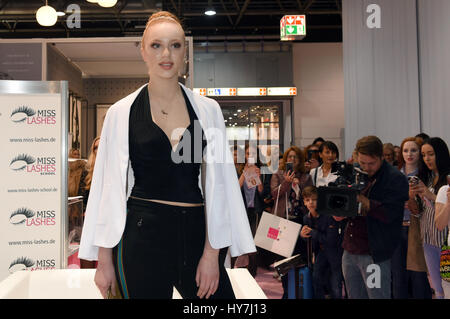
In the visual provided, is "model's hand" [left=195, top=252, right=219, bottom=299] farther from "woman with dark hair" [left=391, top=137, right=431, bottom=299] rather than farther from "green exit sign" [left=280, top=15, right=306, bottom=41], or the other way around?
"green exit sign" [left=280, top=15, right=306, bottom=41]

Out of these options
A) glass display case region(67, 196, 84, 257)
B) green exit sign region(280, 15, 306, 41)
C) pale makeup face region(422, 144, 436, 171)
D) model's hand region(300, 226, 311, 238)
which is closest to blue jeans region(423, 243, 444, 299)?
pale makeup face region(422, 144, 436, 171)

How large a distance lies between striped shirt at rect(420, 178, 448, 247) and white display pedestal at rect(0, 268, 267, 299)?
1513 millimetres

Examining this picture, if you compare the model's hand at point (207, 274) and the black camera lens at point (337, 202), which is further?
the black camera lens at point (337, 202)

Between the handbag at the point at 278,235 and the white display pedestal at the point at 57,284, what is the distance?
1.30 meters

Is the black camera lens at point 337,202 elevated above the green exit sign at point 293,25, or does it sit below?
below

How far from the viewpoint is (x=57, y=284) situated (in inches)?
95.3

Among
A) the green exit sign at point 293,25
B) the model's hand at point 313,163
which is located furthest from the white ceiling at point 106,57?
the green exit sign at point 293,25

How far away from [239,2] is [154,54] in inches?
389

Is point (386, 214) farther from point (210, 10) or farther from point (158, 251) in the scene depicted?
point (210, 10)

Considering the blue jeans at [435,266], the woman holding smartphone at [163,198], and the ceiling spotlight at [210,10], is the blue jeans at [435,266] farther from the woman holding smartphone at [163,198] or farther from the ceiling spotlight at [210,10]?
the ceiling spotlight at [210,10]

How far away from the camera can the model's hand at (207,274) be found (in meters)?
1.21

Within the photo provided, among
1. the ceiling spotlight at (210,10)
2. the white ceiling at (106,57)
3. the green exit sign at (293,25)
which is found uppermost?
the ceiling spotlight at (210,10)
